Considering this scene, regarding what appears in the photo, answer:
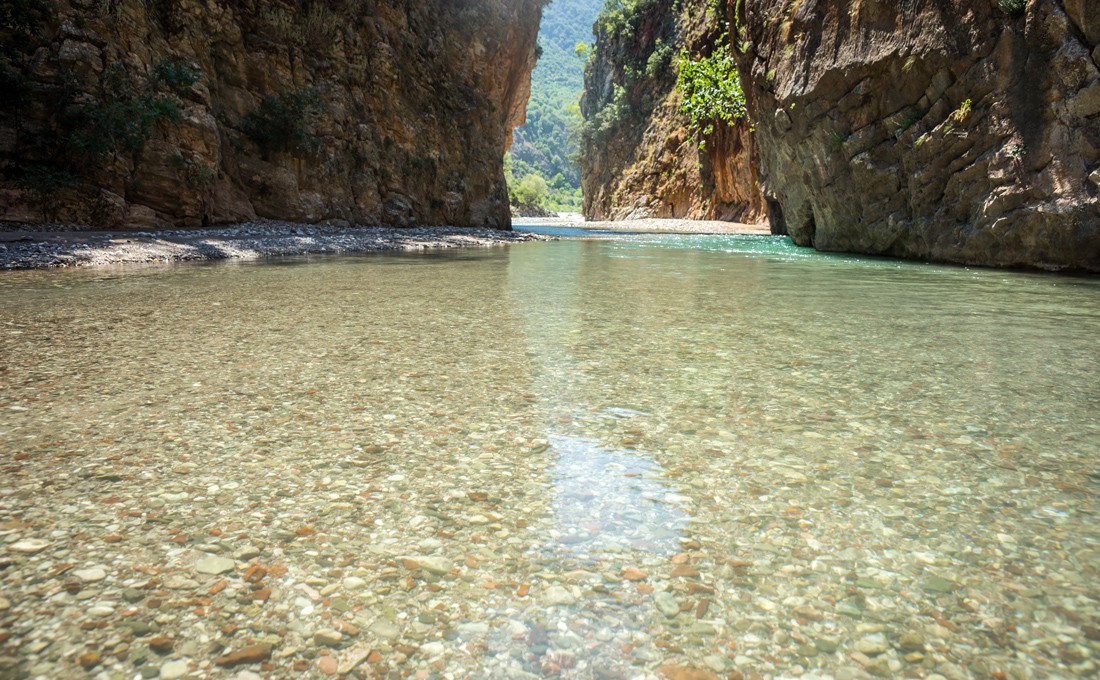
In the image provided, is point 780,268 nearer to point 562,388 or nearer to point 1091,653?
point 562,388

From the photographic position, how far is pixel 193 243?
1360 centimetres

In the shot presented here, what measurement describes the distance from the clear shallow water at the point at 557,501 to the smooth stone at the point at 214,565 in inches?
1.6

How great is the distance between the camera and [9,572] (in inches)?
69.5

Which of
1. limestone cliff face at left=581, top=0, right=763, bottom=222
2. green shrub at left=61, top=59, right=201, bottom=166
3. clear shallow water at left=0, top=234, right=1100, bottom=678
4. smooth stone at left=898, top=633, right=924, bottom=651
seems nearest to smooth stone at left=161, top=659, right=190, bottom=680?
clear shallow water at left=0, top=234, right=1100, bottom=678

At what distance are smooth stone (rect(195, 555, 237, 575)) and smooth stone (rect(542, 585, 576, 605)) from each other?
36.5 inches

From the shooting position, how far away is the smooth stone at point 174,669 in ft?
4.60

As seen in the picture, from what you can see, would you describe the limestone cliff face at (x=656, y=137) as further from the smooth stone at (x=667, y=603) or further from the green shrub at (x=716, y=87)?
the smooth stone at (x=667, y=603)

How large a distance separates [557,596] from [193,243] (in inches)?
572

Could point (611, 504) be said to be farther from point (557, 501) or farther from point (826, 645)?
point (826, 645)

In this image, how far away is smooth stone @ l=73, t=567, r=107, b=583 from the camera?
1.74 metres

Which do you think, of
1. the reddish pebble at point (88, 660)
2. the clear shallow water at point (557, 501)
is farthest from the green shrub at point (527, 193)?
the reddish pebble at point (88, 660)

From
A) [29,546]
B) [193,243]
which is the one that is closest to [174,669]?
[29,546]

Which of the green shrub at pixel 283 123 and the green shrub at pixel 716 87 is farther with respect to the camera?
the green shrub at pixel 716 87

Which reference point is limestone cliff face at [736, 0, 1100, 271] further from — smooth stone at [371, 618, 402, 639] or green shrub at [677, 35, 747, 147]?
smooth stone at [371, 618, 402, 639]
